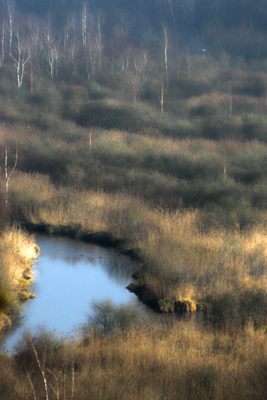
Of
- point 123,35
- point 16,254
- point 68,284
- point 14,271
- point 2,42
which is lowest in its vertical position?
point 68,284

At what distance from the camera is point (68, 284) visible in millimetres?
15641

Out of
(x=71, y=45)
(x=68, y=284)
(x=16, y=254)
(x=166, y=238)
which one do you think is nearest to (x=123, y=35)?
(x=71, y=45)

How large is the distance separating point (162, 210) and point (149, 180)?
703 cm

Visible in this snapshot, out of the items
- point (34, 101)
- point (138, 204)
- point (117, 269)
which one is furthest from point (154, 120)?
point (117, 269)

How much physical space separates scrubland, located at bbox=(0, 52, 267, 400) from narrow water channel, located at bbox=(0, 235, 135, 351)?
0.97 metres

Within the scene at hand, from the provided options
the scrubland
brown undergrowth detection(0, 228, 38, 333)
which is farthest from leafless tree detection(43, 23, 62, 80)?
brown undergrowth detection(0, 228, 38, 333)

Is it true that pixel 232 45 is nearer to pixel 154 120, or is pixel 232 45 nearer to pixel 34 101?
pixel 154 120

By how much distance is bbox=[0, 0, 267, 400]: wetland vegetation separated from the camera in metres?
8.19

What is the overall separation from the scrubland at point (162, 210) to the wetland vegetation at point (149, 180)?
0.06 m

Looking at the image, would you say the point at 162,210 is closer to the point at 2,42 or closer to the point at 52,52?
the point at 52,52

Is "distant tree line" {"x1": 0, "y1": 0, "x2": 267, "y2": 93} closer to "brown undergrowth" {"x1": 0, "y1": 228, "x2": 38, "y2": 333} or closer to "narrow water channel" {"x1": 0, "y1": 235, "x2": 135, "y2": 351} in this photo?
"narrow water channel" {"x1": 0, "y1": 235, "x2": 135, "y2": 351}

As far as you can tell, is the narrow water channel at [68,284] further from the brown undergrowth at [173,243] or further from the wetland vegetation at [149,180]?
the brown undergrowth at [173,243]

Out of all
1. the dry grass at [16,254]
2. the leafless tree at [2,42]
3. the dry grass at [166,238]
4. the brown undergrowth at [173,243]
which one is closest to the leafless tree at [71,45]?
the leafless tree at [2,42]

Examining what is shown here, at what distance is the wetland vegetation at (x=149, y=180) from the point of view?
26.9 feet
